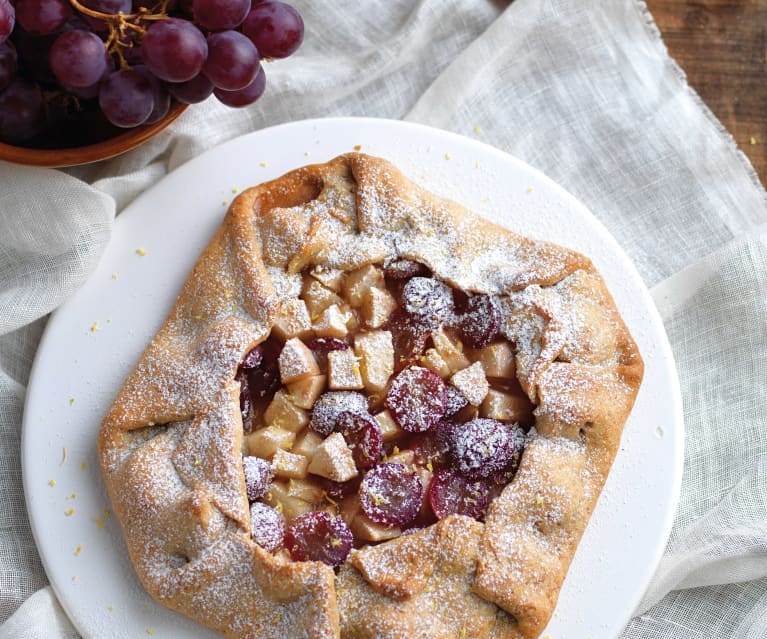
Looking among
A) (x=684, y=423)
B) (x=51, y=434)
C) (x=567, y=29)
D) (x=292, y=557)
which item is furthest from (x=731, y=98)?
(x=51, y=434)

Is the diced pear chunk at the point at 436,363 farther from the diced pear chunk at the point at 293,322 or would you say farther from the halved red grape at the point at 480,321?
the diced pear chunk at the point at 293,322

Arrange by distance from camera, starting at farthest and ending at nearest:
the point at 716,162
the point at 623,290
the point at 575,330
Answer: the point at 716,162 → the point at 623,290 → the point at 575,330

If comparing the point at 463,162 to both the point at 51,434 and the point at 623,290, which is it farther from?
the point at 51,434

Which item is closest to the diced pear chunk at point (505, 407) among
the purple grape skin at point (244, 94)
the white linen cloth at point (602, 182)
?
the white linen cloth at point (602, 182)

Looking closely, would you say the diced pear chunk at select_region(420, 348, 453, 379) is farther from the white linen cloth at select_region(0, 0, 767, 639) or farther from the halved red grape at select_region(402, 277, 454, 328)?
the white linen cloth at select_region(0, 0, 767, 639)

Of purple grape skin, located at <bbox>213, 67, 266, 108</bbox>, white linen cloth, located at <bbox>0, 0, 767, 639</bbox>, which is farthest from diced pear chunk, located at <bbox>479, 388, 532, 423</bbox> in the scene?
purple grape skin, located at <bbox>213, 67, 266, 108</bbox>

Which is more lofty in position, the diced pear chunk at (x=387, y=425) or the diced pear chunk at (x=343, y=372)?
the diced pear chunk at (x=343, y=372)

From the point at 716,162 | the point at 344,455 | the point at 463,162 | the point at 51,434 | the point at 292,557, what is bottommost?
the point at 51,434
